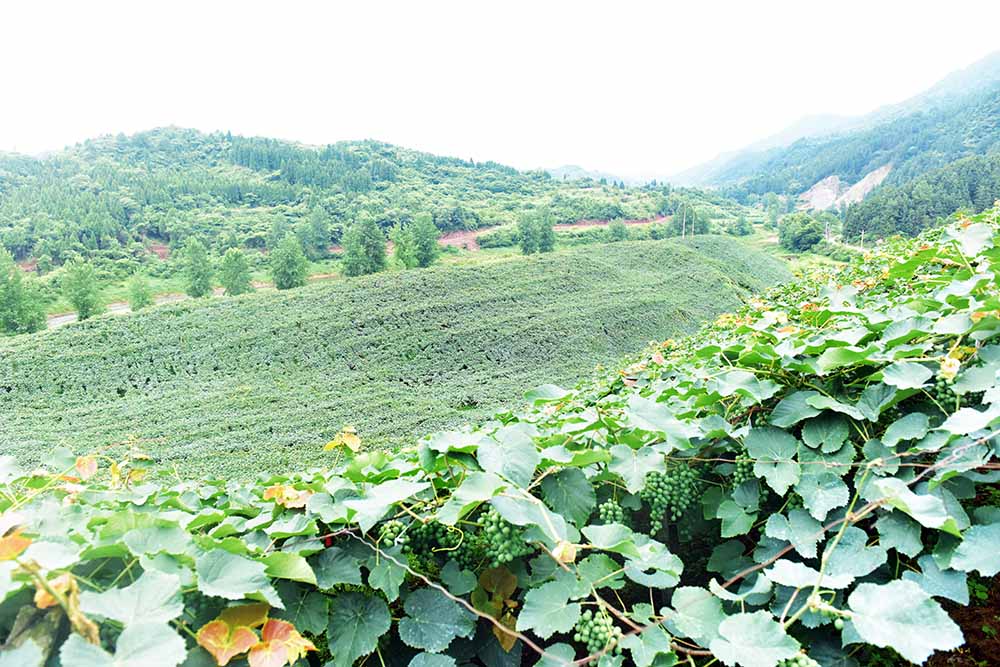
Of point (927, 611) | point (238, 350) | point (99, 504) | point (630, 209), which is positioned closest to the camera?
point (927, 611)

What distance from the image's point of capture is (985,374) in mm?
1016

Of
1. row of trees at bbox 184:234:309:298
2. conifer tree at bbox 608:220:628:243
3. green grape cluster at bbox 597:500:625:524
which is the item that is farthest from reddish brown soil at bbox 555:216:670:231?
green grape cluster at bbox 597:500:625:524

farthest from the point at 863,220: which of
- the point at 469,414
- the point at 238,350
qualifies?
the point at 238,350

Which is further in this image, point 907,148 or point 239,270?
point 907,148

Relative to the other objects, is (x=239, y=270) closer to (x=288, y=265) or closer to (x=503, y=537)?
(x=288, y=265)

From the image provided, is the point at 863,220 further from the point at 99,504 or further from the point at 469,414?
the point at 99,504

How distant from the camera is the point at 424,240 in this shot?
29625 millimetres

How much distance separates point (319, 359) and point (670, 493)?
1500 cm

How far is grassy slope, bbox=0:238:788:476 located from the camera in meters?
11.2

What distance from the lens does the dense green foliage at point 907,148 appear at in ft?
290

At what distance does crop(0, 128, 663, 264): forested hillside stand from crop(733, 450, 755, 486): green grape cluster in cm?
4993

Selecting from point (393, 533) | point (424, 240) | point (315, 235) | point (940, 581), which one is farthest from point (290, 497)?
point (315, 235)

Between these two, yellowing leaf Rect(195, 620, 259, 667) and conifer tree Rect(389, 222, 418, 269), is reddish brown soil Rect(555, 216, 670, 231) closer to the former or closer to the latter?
conifer tree Rect(389, 222, 418, 269)

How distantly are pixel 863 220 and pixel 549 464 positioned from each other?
56.1 metres
